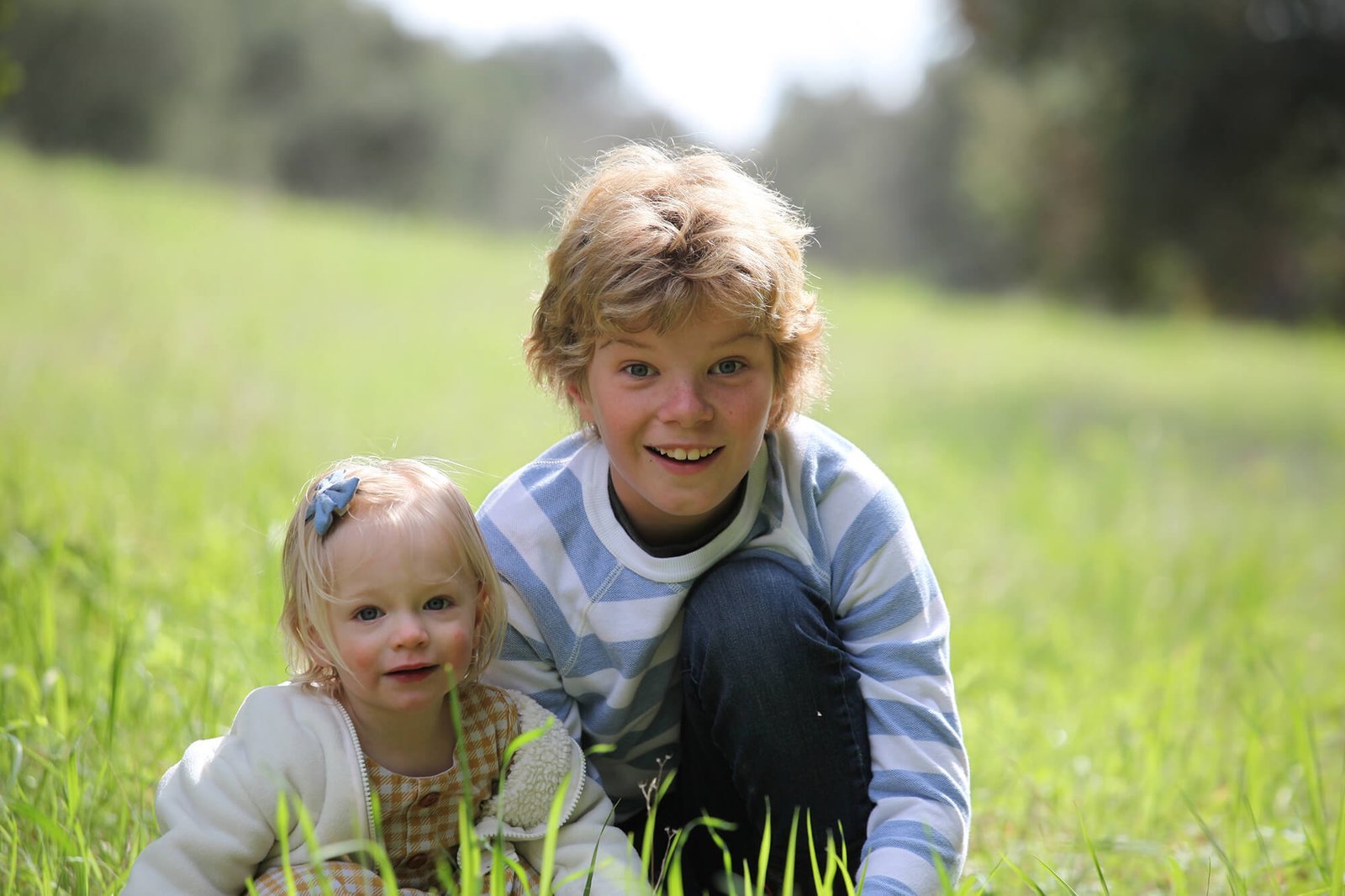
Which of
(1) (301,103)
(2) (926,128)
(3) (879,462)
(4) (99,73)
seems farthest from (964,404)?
(2) (926,128)

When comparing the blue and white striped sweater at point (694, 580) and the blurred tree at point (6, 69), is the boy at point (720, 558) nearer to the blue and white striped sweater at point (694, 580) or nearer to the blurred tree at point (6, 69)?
the blue and white striped sweater at point (694, 580)

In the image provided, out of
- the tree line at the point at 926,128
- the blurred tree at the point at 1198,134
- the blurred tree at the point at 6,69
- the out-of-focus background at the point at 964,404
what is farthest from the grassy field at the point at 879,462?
the blurred tree at the point at 1198,134

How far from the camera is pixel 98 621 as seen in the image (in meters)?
2.67

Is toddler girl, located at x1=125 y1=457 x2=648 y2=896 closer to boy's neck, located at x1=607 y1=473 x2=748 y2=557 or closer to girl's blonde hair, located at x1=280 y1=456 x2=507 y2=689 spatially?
girl's blonde hair, located at x1=280 y1=456 x2=507 y2=689

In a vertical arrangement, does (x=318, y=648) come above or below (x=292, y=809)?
above

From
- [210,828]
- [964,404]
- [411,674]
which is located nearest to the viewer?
[210,828]

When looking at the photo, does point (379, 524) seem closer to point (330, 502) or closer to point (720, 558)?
point (330, 502)

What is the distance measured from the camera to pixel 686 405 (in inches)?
63.7

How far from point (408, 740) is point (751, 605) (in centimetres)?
51

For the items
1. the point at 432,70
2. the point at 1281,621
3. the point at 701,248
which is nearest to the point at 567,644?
the point at 701,248

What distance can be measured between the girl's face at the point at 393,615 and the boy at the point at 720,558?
0.25m

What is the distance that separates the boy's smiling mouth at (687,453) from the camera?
1.67m

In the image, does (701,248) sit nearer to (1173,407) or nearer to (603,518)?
(603,518)

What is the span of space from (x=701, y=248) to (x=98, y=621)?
1.81 metres
